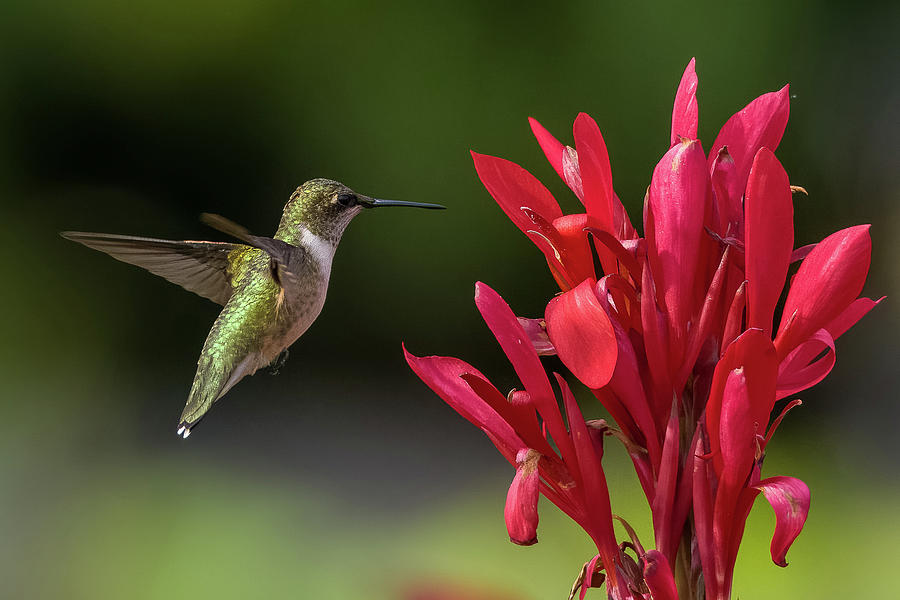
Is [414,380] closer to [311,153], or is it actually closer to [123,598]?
[311,153]

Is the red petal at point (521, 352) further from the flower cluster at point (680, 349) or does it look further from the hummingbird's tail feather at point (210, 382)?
the hummingbird's tail feather at point (210, 382)

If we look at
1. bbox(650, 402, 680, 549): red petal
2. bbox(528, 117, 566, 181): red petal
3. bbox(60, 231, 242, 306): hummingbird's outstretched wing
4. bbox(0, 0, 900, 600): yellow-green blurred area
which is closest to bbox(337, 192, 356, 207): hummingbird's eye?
bbox(60, 231, 242, 306): hummingbird's outstretched wing

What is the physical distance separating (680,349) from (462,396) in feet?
0.32

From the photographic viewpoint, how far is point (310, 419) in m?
2.25

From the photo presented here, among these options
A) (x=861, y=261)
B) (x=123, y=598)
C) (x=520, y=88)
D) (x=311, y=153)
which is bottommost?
(x=123, y=598)

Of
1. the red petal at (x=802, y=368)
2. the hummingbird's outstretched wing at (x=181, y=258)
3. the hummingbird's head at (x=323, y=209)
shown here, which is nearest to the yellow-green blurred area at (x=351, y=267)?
the hummingbird's outstretched wing at (x=181, y=258)

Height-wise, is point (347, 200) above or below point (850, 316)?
below

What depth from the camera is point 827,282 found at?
0.34m

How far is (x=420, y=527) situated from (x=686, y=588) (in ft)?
4.94

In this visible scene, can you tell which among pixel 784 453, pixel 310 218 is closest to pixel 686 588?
pixel 310 218

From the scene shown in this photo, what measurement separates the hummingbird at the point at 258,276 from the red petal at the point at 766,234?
0.50m

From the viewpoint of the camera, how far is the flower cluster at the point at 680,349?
33 centimetres

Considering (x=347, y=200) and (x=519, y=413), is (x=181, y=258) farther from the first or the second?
(x=519, y=413)

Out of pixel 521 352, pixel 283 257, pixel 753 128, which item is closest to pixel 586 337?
pixel 521 352
